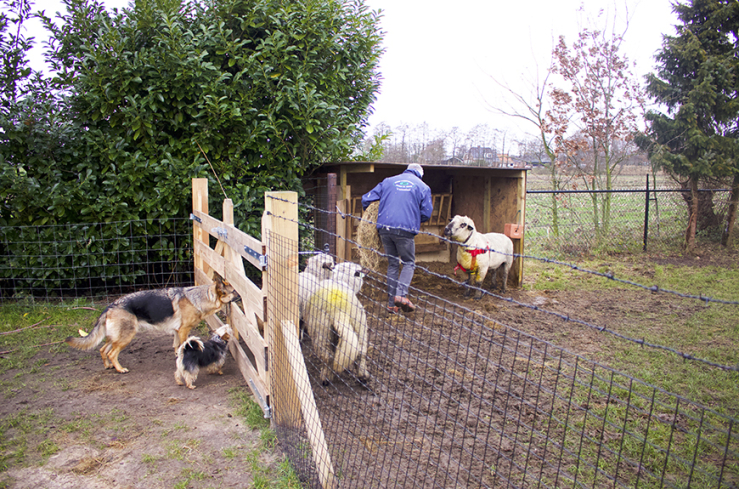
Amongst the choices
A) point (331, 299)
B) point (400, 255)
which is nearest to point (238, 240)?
point (331, 299)

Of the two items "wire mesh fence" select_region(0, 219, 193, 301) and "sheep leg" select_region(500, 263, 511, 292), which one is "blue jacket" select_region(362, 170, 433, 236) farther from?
"wire mesh fence" select_region(0, 219, 193, 301)

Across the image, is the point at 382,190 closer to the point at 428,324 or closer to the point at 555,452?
the point at 428,324

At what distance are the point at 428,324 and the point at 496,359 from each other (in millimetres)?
1223

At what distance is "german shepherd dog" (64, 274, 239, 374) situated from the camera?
430 cm

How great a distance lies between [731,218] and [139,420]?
Answer: 491 inches

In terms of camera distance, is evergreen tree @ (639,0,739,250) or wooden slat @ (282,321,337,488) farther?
evergreen tree @ (639,0,739,250)

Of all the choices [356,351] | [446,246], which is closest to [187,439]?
[356,351]

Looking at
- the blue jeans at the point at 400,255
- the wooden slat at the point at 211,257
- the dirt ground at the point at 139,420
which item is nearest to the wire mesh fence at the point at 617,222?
the blue jeans at the point at 400,255

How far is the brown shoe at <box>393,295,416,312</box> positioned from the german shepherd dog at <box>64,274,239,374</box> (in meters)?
2.48

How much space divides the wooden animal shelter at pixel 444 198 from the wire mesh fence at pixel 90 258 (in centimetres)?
221

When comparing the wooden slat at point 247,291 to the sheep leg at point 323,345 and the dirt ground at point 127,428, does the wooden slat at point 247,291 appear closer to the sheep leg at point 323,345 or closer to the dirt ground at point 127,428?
the sheep leg at point 323,345

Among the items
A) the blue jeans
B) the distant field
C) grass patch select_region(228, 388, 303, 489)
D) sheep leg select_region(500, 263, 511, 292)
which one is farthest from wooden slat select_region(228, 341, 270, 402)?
the distant field

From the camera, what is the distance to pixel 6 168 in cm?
566

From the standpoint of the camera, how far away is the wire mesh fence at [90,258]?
6.09 metres
